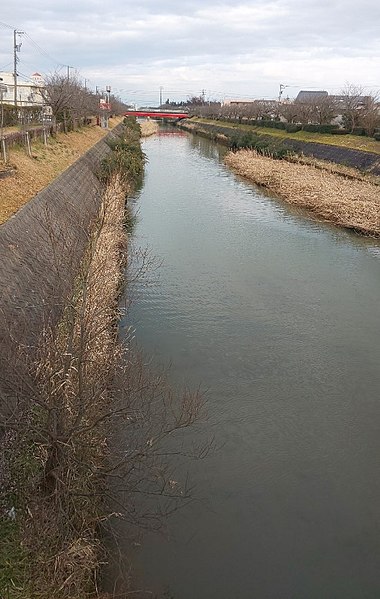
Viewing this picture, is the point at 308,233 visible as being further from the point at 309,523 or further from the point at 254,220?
the point at 309,523

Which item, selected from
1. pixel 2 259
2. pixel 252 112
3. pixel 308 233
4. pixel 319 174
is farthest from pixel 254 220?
pixel 252 112

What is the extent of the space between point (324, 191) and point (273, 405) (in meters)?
17.0

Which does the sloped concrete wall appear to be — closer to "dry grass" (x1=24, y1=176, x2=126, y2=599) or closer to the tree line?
"dry grass" (x1=24, y1=176, x2=126, y2=599)

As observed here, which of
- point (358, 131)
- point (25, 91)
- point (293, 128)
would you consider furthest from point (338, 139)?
point (25, 91)

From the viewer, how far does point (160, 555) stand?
5.70 m

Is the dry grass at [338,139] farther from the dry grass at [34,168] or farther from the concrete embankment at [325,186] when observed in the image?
the dry grass at [34,168]

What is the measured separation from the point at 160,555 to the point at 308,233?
15305mm

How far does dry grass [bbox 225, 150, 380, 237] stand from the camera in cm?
1994

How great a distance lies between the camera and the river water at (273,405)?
571 cm

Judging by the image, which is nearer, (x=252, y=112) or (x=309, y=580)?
(x=309, y=580)

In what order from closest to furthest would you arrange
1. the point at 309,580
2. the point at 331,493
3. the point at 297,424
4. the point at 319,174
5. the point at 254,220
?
1. the point at 309,580
2. the point at 331,493
3. the point at 297,424
4. the point at 254,220
5. the point at 319,174

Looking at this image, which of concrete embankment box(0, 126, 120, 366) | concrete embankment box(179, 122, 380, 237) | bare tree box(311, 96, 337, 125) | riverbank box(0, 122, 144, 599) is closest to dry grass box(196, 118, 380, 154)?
concrete embankment box(179, 122, 380, 237)

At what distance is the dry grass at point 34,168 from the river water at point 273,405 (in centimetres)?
388

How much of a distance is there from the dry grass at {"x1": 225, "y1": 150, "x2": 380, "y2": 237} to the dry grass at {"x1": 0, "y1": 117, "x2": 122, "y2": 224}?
34.4 ft
